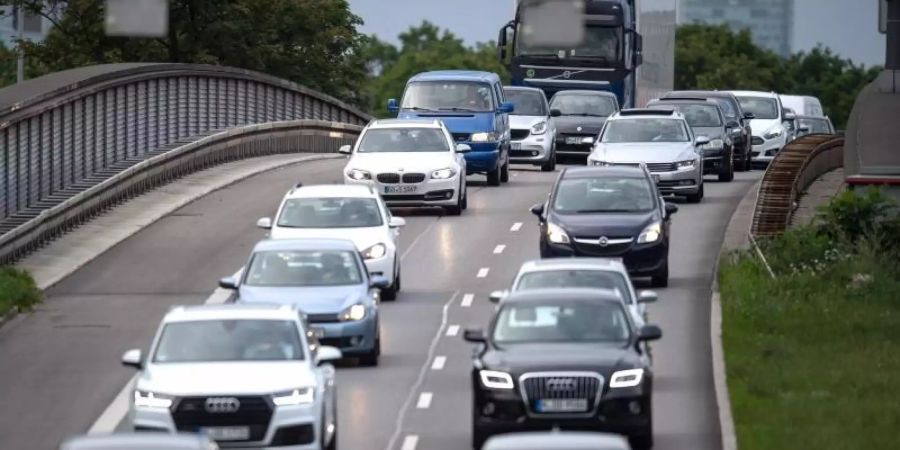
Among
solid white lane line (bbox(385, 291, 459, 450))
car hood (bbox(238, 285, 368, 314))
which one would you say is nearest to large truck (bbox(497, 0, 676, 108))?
solid white lane line (bbox(385, 291, 459, 450))

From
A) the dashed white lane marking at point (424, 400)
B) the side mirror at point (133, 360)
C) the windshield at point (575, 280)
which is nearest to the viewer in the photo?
the side mirror at point (133, 360)

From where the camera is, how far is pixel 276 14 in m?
79.6

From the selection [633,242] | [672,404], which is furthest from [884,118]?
[672,404]

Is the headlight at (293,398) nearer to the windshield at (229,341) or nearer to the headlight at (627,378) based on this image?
the windshield at (229,341)

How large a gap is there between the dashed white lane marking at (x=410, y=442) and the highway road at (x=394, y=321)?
0.01 m

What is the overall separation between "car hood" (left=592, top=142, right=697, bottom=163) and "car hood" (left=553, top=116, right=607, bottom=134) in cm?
1181

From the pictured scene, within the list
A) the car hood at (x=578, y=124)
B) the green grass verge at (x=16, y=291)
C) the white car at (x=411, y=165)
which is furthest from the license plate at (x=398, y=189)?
the car hood at (x=578, y=124)

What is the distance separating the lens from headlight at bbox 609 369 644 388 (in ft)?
67.3

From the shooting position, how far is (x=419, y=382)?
83.3 ft

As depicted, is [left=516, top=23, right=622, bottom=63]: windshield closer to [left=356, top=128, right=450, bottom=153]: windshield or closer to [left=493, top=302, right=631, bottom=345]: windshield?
[left=356, top=128, right=450, bottom=153]: windshield

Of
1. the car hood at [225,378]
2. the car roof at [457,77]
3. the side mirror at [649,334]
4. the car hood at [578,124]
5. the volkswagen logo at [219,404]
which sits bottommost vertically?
the volkswagen logo at [219,404]

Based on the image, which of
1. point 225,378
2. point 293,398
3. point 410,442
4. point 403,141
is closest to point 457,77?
point 403,141

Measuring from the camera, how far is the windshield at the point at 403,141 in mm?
41312

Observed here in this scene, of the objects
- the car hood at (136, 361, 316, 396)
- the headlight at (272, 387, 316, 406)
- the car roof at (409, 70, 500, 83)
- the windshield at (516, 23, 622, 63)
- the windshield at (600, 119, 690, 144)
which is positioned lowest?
the headlight at (272, 387, 316, 406)
